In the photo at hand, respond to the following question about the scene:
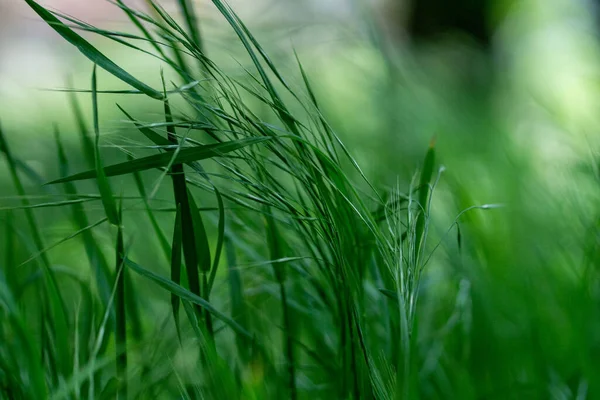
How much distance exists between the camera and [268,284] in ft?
2.63

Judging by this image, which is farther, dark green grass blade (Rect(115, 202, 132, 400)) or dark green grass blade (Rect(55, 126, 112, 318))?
dark green grass blade (Rect(55, 126, 112, 318))

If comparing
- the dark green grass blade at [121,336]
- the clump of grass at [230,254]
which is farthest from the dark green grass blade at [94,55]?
the dark green grass blade at [121,336]

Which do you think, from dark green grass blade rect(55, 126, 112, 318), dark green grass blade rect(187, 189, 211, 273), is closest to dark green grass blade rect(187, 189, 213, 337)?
dark green grass blade rect(187, 189, 211, 273)

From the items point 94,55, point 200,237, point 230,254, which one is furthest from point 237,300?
point 94,55

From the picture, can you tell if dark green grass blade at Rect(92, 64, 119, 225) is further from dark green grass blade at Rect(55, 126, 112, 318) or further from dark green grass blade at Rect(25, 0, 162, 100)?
dark green grass blade at Rect(55, 126, 112, 318)

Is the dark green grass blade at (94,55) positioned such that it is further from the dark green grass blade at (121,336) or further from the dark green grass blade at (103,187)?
the dark green grass blade at (121,336)

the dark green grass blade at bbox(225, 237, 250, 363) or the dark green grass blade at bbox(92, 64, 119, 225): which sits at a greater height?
the dark green grass blade at bbox(92, 64, 119, 225)

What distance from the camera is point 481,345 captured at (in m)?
0.75

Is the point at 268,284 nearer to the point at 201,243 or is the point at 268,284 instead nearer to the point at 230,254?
the point at 230,254

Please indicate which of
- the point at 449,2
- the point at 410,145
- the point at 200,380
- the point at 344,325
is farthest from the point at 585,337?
the point at 449,2

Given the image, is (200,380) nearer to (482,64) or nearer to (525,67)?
(482,64)

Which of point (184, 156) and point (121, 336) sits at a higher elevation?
point (184, 156)

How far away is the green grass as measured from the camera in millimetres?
503

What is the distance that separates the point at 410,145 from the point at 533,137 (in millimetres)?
504
